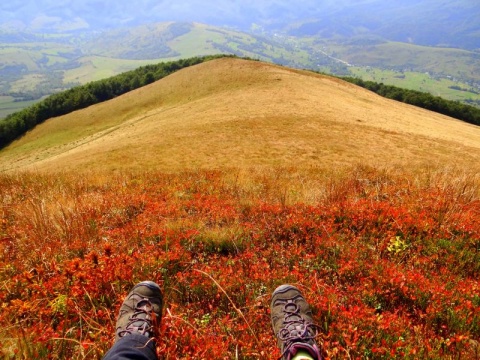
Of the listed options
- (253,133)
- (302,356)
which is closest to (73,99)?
(253,133)

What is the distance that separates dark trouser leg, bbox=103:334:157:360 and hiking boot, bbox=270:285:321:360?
144 centimetres

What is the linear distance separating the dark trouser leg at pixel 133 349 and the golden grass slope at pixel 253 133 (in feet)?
54.1

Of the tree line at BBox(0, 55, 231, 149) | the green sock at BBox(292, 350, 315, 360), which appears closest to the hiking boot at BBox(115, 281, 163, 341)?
the green sock at BBox(292, 350, 315, 360)

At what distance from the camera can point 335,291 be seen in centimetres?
423

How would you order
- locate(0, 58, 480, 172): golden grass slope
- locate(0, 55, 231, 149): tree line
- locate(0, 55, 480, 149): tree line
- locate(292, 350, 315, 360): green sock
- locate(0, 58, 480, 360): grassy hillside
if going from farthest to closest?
1. locate(0, 55, 480, 149): tree line
2. locate(0, 55, 231, 149): tree line
3. locate(0, 58, 480, 172): golden grass slope
4. locate(0, 58, 480, 360): grassy hillside
5. locate(292, 350, 315, 360): green sock

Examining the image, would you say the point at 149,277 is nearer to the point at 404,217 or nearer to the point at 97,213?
the point at 97,213

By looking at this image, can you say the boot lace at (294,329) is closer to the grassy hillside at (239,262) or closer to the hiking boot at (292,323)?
the hiking boot at (292,323)

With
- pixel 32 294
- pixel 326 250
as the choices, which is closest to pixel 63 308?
pixel 32 294

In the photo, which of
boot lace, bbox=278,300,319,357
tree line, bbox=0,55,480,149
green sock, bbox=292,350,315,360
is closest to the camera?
green sock, bbox=292,350,315,360

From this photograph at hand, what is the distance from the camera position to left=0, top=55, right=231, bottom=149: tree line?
75.6 m

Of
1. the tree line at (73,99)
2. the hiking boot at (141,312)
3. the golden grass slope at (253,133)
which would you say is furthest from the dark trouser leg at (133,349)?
the tree line at (73,99)

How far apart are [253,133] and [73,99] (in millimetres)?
77328

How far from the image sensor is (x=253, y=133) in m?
31.8

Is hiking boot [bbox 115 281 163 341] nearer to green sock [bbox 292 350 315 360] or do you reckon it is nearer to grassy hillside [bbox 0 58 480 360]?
grassy hillside [bbox 0 58 480 360]
